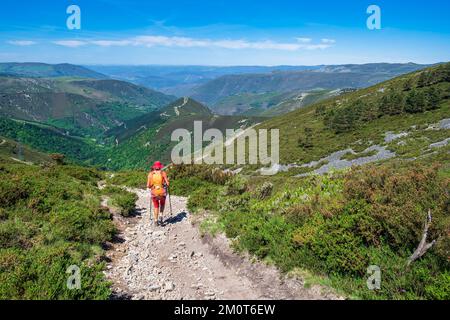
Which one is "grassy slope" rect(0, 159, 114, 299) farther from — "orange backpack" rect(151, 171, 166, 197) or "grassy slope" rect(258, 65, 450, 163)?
"grassy slope" rect(258, 65, 450, 163)

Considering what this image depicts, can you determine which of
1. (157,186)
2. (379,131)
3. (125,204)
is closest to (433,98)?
(379,131)

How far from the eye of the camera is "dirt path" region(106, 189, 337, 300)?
7414 mm

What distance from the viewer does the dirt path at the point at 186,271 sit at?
7414 mm

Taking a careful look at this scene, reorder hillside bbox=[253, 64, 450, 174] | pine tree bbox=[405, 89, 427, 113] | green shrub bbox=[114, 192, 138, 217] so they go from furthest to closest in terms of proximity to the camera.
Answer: pine tree bbox=[405, 89, 427, 113], hillside bbox=[253, 64, 450, 174], green shrub bbox=[114, 192, 138, 217]

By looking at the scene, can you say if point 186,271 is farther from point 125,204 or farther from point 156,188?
point 125,204

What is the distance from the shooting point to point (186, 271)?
902 cm

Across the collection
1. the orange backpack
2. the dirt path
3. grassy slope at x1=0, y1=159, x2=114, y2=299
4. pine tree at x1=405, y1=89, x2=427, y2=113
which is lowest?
the dirt path

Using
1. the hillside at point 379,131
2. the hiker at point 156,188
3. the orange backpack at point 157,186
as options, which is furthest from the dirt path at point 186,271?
the hillside at point 379,131

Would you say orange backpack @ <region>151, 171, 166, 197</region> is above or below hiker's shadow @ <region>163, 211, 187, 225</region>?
above

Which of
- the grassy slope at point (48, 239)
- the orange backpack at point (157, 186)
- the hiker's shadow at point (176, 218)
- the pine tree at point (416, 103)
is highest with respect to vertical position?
the pine tree at point (416, 103)

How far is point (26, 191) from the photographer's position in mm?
12344

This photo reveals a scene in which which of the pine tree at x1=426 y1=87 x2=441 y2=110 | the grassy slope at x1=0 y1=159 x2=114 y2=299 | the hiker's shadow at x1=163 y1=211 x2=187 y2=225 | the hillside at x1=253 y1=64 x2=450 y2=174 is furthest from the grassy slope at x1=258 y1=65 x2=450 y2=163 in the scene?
the grassy slope at x1=0 y1=159 x2=114 y2=299

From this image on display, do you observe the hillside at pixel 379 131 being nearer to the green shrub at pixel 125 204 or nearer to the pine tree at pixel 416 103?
the pine tree at pixel 416 103

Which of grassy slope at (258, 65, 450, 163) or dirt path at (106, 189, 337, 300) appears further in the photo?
grassy slope at (258, 65, 450, 163)
